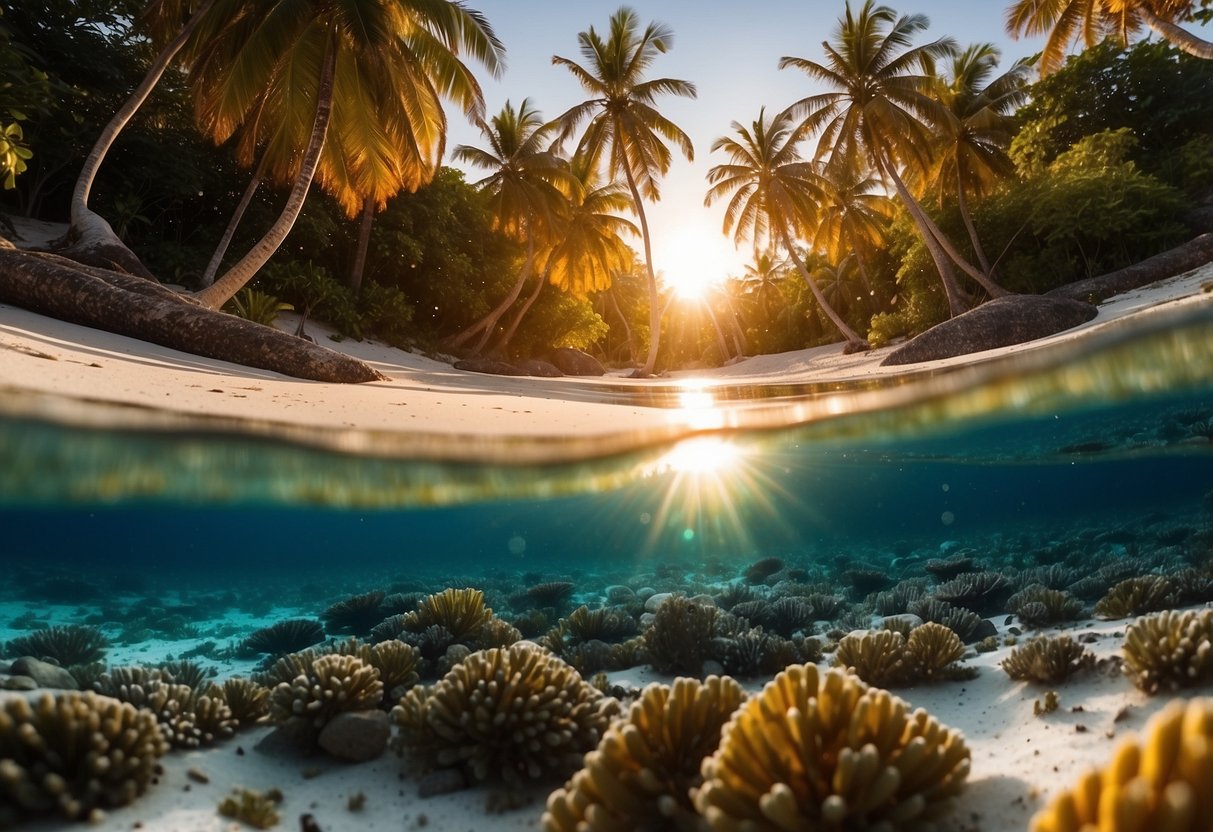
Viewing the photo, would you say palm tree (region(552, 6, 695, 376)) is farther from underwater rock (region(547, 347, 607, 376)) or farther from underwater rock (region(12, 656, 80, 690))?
underwater rock (region(12, 656, 80, 690))

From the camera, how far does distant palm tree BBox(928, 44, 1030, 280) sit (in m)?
26.9

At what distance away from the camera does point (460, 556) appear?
24.3m

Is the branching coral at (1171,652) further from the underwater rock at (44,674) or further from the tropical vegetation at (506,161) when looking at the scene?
the tropical vegetation at (506,161)

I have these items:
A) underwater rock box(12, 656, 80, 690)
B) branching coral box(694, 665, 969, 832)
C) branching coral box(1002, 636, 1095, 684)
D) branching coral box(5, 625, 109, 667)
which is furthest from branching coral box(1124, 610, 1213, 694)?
branching coral box(5, 625, 109, 667)

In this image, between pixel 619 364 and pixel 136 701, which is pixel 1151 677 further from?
Result: pixel 619 364

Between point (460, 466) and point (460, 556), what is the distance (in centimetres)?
1732

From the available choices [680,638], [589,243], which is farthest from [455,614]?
[589,243]

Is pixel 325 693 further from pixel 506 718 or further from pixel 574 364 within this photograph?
pixel 574 364

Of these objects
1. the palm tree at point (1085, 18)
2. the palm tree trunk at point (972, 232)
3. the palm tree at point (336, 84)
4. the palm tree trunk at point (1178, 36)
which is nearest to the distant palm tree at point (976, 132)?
the palm tree trunk at point (972, 232)

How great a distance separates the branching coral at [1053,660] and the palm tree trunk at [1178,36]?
18.0 meters

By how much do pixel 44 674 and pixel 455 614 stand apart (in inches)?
120

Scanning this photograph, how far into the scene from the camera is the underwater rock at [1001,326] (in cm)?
1448

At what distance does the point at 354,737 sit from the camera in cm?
375

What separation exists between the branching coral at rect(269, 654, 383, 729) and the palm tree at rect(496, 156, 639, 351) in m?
29.0
